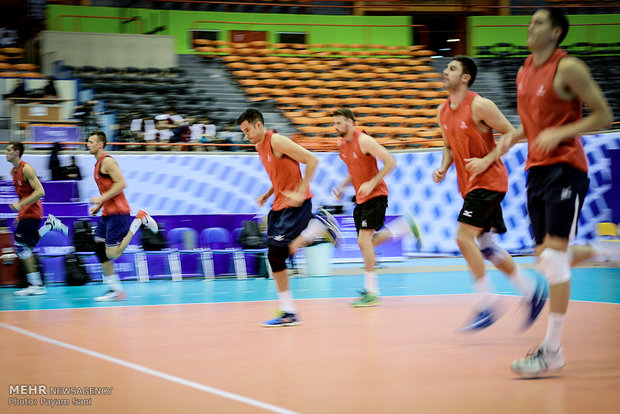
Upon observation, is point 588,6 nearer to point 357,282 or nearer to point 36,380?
point 357,282

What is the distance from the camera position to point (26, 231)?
9.18 metres

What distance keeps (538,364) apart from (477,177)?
6.69 feet

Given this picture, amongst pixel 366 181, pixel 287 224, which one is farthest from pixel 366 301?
pixel 287 224

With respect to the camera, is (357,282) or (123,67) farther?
(123,67)

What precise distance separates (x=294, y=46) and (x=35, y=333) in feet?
60.8

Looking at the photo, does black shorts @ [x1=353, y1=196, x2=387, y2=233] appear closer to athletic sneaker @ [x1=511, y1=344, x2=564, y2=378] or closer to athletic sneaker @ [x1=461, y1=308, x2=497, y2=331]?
athletic sneaker @ [x1=461, y1=308, x2=497, y2=331]

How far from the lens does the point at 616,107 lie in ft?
64.6

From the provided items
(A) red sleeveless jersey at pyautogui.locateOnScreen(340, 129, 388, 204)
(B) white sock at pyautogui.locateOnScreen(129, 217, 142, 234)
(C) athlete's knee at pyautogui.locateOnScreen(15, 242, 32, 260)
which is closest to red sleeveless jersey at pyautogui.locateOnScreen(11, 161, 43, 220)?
(C) athlete's knee at pyautogui.locateOnScreen(15, 242, 32, 260)

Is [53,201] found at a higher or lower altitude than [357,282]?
higher

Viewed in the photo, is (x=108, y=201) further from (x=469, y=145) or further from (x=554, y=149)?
(x=554, y=149)

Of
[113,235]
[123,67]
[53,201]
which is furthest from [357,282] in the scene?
[123,67]

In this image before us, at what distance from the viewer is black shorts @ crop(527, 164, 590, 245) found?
3.81 meters

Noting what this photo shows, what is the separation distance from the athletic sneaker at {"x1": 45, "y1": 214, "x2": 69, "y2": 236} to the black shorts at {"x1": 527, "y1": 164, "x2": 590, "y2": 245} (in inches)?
337

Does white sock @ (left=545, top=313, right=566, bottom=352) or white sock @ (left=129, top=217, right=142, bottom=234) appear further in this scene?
white sock @ (left=129, top=217, right=142, bottom=234)
